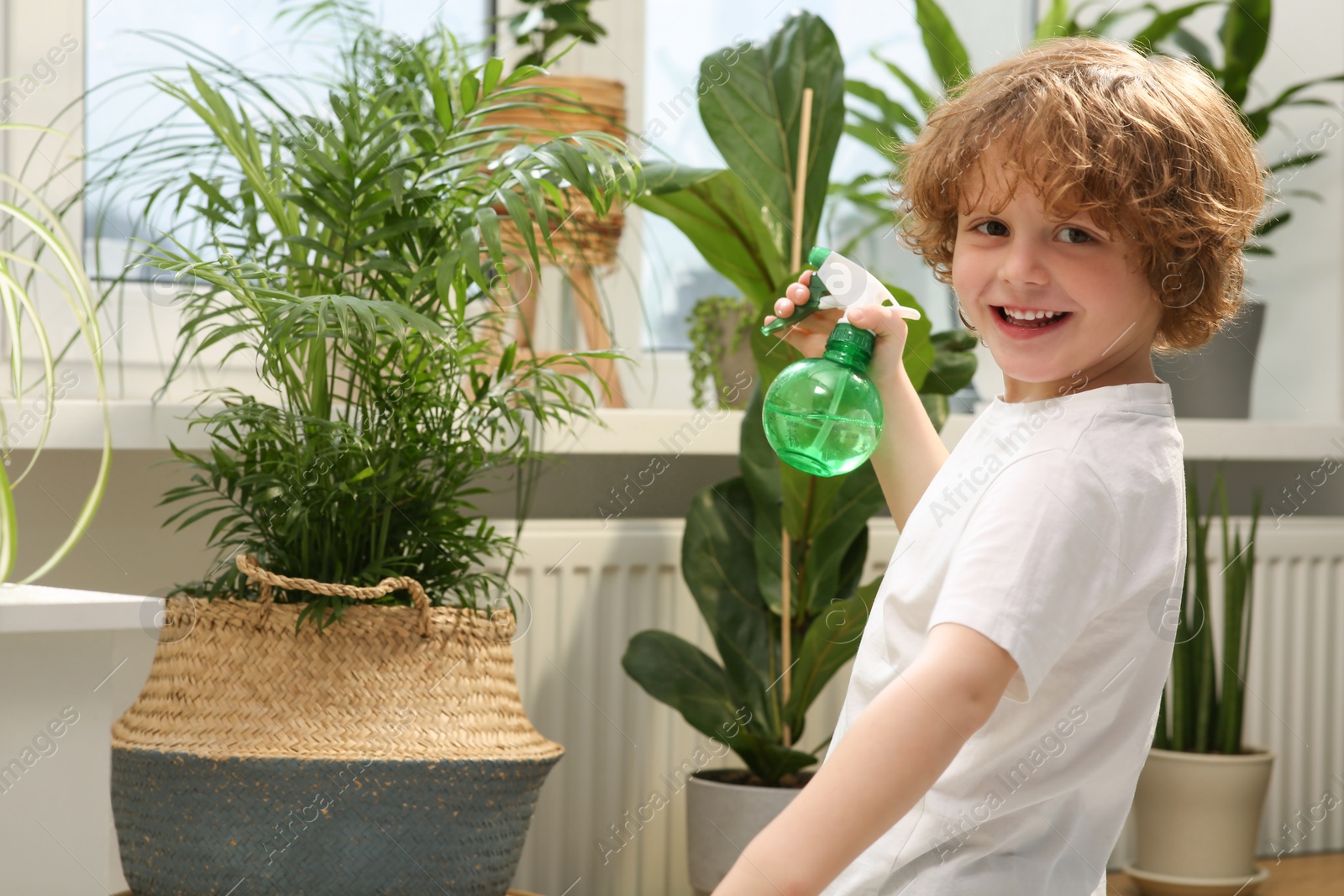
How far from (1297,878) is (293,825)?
1.68m

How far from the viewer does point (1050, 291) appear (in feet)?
2.32

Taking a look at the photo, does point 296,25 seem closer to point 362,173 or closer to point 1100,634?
point 362,173

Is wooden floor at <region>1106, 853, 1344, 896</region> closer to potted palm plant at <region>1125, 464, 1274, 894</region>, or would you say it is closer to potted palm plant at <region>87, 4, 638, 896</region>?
potted palm plant at <region>1125, 464, 1274, 894</region>

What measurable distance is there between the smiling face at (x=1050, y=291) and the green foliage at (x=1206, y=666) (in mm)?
1168

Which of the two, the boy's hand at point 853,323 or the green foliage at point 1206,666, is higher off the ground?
the boy's hand at point 853,323

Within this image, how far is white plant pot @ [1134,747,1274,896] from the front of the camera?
1.80 meters

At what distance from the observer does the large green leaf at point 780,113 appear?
147 centimetres

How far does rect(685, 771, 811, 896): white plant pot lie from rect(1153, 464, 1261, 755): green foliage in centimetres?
65

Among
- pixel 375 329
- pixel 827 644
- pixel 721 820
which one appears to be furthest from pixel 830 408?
pixel 721 820

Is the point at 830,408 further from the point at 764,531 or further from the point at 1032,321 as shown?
the point at 764,531

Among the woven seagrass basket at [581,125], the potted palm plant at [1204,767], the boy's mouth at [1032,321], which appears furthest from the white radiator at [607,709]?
the boy's mouth at [1032,321]

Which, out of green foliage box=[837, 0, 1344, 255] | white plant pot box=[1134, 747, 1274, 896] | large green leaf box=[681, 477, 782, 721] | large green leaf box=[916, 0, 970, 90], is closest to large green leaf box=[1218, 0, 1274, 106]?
green foliage box=[837, 0, 1344, 255]

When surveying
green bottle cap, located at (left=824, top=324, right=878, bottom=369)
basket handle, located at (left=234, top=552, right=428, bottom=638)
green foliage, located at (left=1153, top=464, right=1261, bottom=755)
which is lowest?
green foliage, located at (left=1153, top=464, right=1261, bottom=755)

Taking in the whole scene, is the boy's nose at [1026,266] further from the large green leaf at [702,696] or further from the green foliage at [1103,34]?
the green foliage at [1103,34]
